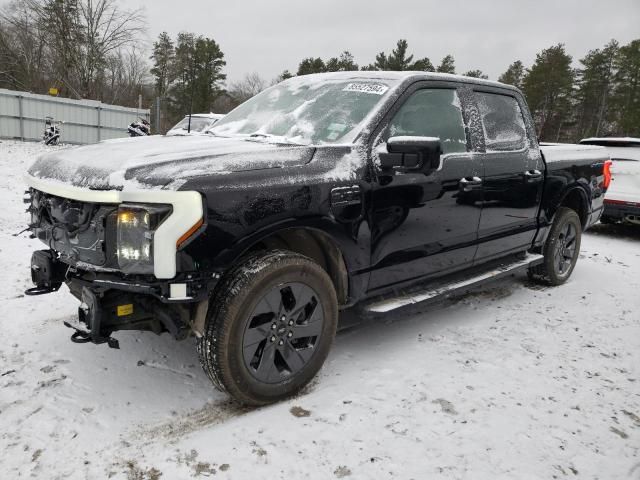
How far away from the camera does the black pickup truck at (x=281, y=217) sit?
227 cm

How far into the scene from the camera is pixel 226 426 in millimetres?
2529

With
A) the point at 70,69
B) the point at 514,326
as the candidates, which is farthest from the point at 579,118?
the point at 514,326

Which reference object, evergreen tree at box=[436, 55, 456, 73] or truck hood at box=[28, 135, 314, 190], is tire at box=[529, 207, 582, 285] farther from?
evergreen tree at box=[436, 55, 456, 73]

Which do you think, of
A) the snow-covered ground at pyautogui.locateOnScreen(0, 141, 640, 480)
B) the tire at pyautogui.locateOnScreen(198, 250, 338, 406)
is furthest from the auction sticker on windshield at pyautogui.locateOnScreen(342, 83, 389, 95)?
the snow-covered ground at pyautogui.locateOnScreen(0, 141, 640, 480)

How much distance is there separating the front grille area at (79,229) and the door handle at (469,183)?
235 centimetres

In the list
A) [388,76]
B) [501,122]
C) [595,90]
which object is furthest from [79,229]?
[595,90]

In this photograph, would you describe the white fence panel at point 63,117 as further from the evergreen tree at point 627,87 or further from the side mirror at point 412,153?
the evergreen tree at point 627,87

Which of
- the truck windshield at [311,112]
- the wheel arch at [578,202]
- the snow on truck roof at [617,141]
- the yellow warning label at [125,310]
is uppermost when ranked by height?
the snow on truck roof at [617,141]

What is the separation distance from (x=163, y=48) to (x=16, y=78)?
16.2 meters

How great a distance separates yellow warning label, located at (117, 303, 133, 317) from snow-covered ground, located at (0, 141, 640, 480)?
584 mm

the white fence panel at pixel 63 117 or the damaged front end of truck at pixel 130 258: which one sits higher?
the white fence panel at pixel 63 117

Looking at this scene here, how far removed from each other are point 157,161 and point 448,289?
7.36 ft

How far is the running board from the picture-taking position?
319 centimetres

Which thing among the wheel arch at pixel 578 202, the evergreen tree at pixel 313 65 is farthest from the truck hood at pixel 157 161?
the evergreen tree at pixel 313 65
